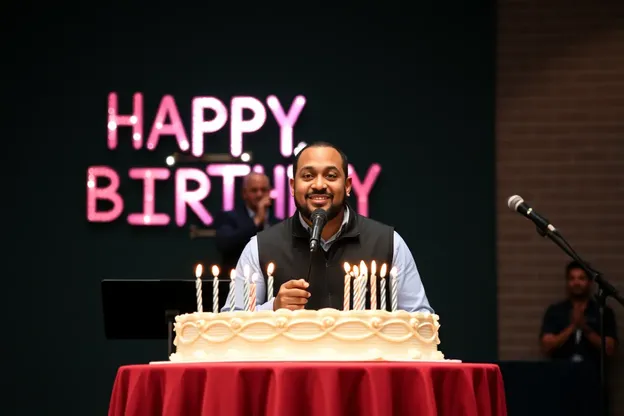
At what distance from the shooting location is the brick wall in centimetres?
941

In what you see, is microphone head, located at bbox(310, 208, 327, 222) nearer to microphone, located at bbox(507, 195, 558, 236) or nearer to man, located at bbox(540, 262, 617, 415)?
microphone, located at bbox(507, 195, 558, 236)

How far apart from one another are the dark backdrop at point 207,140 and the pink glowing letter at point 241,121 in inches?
4.6

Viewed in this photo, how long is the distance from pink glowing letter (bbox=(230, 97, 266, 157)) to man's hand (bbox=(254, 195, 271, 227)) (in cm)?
78

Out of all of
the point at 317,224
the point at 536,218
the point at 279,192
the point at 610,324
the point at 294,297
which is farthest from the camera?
the point at 279,192

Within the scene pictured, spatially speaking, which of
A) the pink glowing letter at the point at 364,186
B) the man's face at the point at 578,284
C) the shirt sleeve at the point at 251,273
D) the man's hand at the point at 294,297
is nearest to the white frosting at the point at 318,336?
the man's hand at the point at 294,297

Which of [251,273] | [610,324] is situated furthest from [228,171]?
[251,273]

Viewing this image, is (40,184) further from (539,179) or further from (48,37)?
(539,179)

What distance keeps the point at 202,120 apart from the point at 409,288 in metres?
4.58

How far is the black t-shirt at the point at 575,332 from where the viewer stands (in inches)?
343

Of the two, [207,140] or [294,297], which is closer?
[294,297]

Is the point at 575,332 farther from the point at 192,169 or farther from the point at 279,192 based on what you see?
the point at 192,169

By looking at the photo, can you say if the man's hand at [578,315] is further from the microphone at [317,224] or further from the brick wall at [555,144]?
the microphone at [317,224]

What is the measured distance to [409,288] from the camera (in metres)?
5.14

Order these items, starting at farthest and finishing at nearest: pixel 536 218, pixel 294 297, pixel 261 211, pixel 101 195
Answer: pixel 101 195, pixel 261 211, pixel 536 218, pixel 294 297
